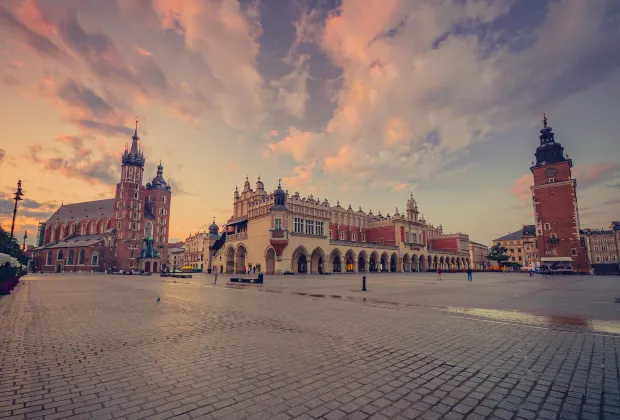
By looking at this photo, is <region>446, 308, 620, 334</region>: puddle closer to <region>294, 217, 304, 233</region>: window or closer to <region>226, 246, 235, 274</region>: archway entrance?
<region>294, 217, 304, 233</region>: window

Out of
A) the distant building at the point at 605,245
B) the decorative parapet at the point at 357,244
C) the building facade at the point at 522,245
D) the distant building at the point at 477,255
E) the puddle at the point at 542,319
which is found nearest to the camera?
the puddle at the point at 542,319

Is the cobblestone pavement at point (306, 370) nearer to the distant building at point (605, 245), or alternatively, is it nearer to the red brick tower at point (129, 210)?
the red brick tower at point (129, 210)

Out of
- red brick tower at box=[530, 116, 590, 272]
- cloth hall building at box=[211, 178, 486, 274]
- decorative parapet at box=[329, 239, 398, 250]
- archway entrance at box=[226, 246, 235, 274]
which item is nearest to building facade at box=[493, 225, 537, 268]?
cloth hall building at box=[211, 178, 486, 274]

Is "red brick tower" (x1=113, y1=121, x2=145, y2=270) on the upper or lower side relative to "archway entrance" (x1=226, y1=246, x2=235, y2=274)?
upper

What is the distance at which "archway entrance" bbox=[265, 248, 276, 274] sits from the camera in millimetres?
45531

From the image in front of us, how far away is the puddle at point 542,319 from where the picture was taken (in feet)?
25.3

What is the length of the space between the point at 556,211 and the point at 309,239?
50.7m

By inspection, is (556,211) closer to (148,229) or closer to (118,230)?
(148,229)

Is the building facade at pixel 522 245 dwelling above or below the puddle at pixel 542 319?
above

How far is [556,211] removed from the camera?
58281mm

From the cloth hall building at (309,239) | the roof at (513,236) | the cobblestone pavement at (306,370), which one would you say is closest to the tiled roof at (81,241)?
the cloth hall building at (309,239)

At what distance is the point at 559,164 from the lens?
5934 cm

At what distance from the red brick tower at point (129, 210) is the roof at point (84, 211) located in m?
7.54

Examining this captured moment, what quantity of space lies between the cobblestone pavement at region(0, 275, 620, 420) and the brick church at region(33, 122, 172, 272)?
252 feet
